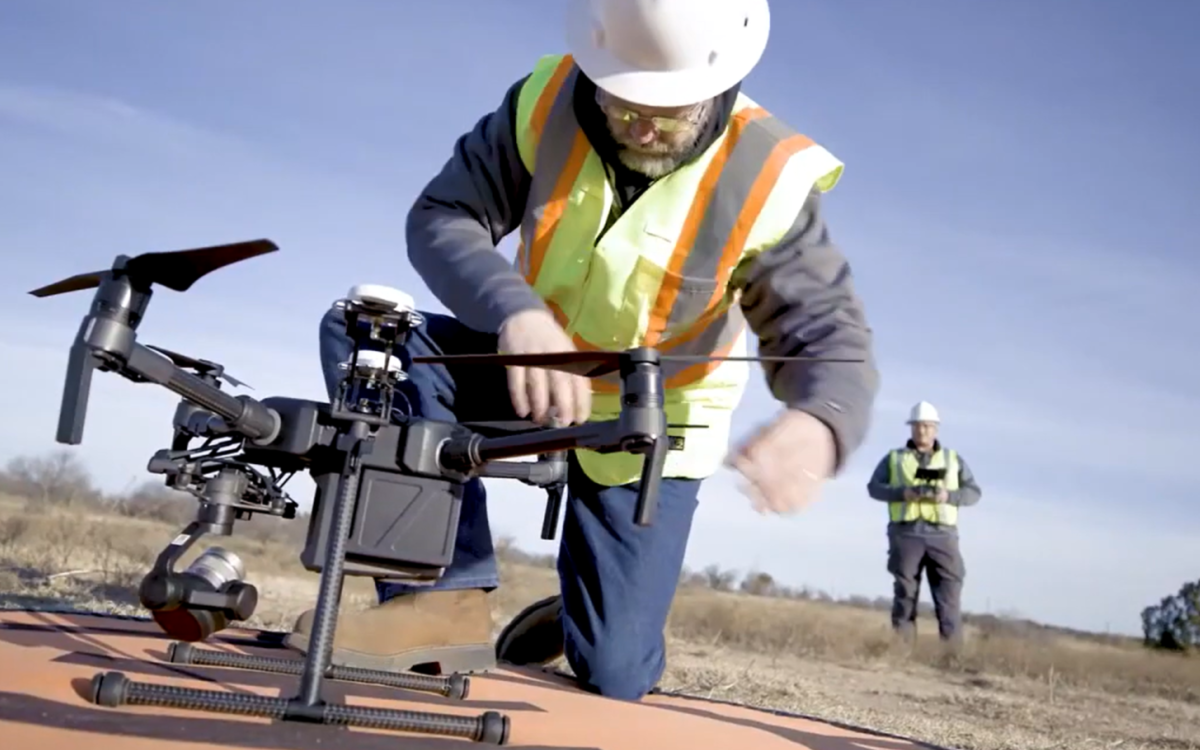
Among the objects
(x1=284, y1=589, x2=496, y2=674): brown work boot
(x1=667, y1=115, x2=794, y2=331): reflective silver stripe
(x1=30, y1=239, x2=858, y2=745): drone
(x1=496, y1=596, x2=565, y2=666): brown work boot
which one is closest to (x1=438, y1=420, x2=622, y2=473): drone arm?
(x1=30, y1=239, x2=858, y2=745): drone

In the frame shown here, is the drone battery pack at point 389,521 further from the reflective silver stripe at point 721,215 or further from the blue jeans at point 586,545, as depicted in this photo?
the reflective silver stripe at point 721,215

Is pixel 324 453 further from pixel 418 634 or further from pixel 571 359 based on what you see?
pixel 418 634

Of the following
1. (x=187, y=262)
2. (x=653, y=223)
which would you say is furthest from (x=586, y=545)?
→ (x=187, y=262)

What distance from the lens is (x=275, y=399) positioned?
2.05m

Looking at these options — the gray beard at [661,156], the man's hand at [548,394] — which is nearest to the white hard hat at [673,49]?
the gray beard at [661,156]

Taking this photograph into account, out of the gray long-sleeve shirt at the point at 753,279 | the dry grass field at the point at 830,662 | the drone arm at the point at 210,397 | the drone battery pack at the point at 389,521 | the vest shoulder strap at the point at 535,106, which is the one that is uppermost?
the vest shoulder strap at the point at 535,106

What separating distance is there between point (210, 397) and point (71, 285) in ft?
0.99

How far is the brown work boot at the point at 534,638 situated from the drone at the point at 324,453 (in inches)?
64.2

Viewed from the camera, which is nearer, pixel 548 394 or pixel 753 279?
pixel 548 394

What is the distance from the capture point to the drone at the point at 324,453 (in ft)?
5.56

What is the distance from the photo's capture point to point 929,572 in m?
10.6

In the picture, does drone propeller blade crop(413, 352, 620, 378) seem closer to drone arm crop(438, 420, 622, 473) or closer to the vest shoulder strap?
drone arm crop(438, 420, 622, 473)

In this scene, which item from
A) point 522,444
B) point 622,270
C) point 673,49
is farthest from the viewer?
point 622,270

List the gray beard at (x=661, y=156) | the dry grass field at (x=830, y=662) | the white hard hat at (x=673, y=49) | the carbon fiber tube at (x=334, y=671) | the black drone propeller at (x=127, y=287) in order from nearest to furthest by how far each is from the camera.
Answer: the black drone propeller at (x=127, y=287)
the carbon fiber tube at (x=334, y=671)
the white hard hat at (x=673, y=49)
the gray beard at (x=661, y=156)
the dry grass field at (x=830, y=662)
